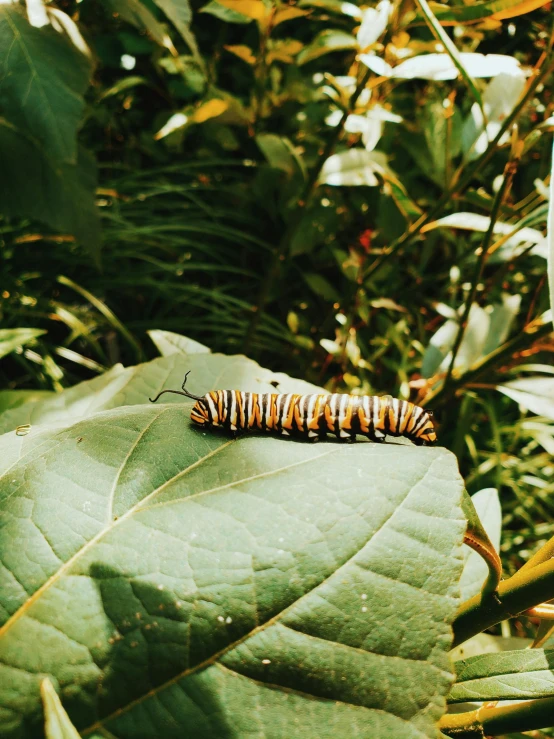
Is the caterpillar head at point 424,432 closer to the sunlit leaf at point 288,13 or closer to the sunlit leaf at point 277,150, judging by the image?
the sunlit leaf at point 277,150

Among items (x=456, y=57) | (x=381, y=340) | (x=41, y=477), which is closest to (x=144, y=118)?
(x=381, y=340)

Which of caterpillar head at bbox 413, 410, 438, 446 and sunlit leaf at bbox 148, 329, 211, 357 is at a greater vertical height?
caterpillar head at bbox 413, 410, 438, 446

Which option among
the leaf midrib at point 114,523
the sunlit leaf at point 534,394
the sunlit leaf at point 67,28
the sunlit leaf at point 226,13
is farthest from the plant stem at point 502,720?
the sunlit leaf at point 226,13

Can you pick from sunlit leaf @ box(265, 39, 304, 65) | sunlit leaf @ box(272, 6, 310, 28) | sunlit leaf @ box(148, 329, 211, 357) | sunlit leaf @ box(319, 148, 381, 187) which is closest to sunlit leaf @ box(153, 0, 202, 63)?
sunlit leaf @ box(272, 6, 310, 28)

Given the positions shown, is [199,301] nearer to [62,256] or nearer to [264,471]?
[62,256]

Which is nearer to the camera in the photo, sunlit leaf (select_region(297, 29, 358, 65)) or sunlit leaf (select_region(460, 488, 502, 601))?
sunlit leaf (select_region(460, 488, 502, 601))

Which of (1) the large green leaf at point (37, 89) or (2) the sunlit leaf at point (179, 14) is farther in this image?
(2) the sunlit leaf at point (179, 14)

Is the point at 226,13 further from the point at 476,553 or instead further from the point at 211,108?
the point at 476,553

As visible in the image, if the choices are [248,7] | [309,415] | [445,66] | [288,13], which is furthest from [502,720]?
[288,13]

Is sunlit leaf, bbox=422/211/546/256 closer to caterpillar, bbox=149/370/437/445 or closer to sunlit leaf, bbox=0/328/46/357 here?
caterpillar, bbox=149/370/437/445
